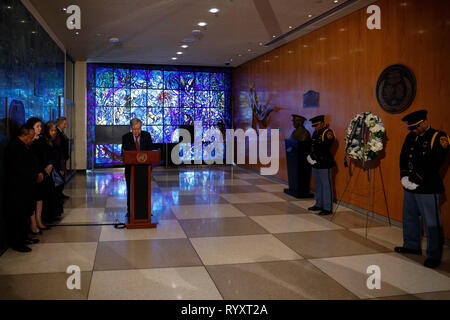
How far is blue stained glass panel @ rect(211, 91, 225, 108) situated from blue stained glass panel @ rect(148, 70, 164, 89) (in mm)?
2055

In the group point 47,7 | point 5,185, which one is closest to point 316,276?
point 5,185

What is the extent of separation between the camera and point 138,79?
50.2 feet

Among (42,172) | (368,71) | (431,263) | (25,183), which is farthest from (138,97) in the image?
(431,263)

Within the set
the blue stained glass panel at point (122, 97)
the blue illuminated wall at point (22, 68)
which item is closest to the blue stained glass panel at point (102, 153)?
the blue stained glass panel at point (122, 97)

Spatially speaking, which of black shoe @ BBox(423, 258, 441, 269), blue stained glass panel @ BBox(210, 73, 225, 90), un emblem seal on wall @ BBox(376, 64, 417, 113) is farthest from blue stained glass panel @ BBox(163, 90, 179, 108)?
black shoe @ BBox(423, 258, 441, 269)

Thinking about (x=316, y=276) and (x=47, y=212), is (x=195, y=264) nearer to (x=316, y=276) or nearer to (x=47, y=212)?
(x=316, y=276)

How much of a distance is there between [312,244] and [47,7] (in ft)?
20.5

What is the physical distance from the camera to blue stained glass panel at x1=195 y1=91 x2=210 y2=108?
1594 cm

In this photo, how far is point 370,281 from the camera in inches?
166

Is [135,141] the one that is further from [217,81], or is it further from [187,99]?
[217,81]

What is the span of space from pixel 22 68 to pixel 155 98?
9.30 m

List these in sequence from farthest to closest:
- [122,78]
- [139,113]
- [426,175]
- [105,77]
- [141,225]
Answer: [139,113] → [122,78] → [105,77] → [141,225] → [426,175]

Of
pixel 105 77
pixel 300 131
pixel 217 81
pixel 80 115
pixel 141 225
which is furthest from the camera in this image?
pixel 217 81

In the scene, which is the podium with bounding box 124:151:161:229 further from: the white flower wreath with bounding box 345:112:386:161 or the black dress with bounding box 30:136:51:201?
the white flower wreath with bounding box 345:112:386:161
